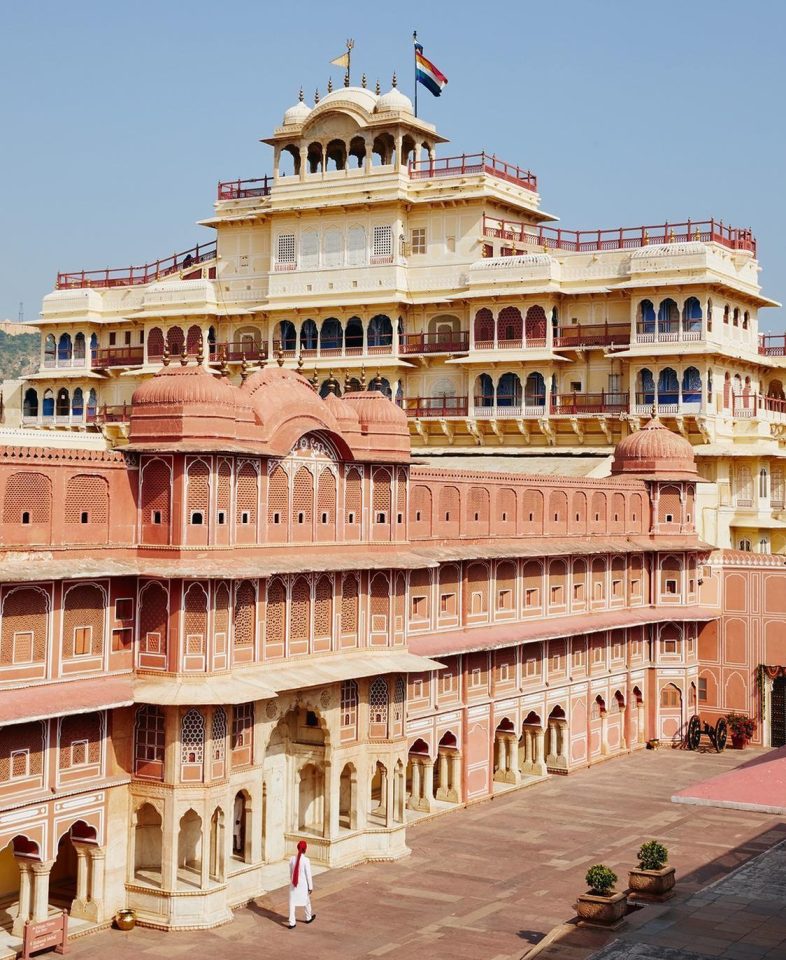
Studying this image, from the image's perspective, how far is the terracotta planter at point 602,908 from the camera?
23.0 meters

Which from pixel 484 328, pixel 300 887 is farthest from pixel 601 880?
pixel 484 328

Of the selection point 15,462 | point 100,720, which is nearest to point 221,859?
point 100,720

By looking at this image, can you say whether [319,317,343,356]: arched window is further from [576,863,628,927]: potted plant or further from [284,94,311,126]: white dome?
[576,863,628,927]: potted plant

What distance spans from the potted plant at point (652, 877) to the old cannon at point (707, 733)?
18.8m

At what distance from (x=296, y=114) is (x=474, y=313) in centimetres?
1064

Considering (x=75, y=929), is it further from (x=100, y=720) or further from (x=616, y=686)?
(x=616, y=686)

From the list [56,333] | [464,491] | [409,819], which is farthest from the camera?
[56,333]

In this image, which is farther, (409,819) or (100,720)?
(409,819)

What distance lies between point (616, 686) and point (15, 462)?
77.3 feet

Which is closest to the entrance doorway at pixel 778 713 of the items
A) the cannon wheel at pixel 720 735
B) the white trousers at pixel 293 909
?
the cannon wheel at pixel 720 735

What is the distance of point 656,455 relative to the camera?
1737 inches

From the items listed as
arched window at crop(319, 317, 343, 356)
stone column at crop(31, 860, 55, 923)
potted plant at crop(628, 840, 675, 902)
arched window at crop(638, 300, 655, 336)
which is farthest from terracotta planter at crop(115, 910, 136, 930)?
arched window at crop(319, 317, 343, 356)

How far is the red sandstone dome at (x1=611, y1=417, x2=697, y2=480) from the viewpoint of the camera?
44125 mm

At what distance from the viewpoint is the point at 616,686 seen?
4225 cm
